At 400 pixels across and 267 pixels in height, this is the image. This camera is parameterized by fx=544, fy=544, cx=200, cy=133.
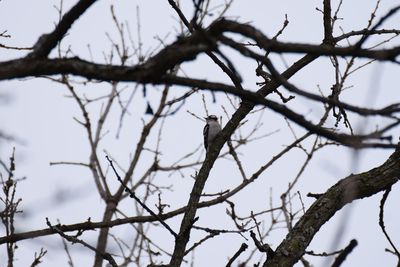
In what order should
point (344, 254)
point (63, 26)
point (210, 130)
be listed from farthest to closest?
point (210, 130) < point (63, 26) < point (344, 254)

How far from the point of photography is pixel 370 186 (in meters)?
3.38

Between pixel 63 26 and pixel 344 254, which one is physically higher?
pixel 63 26

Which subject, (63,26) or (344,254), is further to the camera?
(63,26)

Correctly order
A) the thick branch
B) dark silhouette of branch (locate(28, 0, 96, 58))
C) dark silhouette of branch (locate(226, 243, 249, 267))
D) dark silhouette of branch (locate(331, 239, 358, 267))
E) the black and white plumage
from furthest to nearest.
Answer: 1. the black and white plumage
2. the thick branch
3. dark silhouette of branch (locate(226, 243, 249, 267))
4. dark silhouette of branch (locate(28, 0, 96, 58))
5. dark silhouette of branch (locate(331, 239, 358, 267))

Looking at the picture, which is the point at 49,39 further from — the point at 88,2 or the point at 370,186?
the point at 370,186

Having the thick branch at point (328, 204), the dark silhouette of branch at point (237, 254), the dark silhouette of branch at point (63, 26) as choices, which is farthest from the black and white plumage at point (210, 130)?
the dark silhouette of branch at point (63, 26)

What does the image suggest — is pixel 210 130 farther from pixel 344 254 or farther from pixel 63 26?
pixel 344 254

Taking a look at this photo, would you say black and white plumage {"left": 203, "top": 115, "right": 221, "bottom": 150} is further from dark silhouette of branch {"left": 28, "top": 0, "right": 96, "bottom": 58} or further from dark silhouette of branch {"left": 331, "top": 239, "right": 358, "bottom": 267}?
dark silhouette of branch {"left": 331, "top": 239, "right": 358, "bottom": 267}

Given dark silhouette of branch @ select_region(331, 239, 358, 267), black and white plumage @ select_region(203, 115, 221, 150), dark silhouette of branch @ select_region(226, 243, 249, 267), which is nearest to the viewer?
dark silhouette of branch @ select_region(331, 239, 358, 267)

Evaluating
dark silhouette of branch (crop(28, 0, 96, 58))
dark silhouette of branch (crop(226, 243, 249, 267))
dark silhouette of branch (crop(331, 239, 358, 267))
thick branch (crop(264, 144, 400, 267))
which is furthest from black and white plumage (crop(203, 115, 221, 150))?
dark silhouette of branch (crop(331, 239, 358, 267))

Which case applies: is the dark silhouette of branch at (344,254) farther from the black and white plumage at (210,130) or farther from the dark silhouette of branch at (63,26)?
the black and white plumage at (210,130)

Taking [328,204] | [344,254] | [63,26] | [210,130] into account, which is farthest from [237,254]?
[210,130]

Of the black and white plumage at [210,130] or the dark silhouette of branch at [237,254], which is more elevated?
the black and white plumage at [210,130]

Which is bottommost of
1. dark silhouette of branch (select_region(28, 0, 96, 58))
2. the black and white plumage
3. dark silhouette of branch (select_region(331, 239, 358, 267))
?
dark silhouette of branch (select_region(331, 239, 358, 267))
